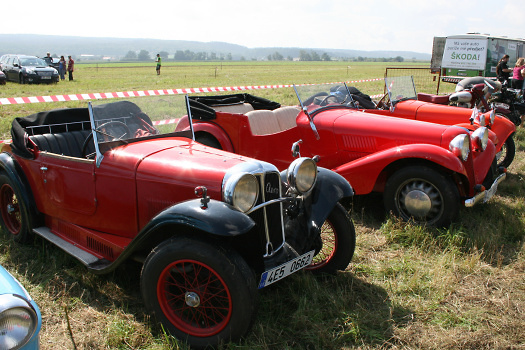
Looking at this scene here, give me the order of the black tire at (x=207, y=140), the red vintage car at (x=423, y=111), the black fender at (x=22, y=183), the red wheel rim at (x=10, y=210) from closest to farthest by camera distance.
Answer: the black fender at (x=22, y=183) → the red wheel rim at (x=10, y=210) → the black tire at (x=207, y=140) → the red vintage car at (x=423, y=111)

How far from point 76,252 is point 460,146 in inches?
151

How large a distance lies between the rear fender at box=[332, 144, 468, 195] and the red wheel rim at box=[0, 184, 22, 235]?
134 inches

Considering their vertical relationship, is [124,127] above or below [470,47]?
below

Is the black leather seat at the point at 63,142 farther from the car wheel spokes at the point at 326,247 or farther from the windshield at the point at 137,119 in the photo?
the car wheel spokes at the point at 326,247

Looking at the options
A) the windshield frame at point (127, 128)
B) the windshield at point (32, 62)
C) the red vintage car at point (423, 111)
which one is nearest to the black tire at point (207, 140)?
the windshield frame at point (127, 128)

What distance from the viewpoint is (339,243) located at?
344 cm

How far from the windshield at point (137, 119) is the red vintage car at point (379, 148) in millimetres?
164

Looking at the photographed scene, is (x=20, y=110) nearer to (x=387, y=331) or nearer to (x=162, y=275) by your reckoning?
(x=162, y=275)

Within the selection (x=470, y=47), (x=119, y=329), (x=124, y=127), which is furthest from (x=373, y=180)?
(x=470, y=47)

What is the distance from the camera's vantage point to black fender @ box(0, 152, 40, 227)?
12.6 feet

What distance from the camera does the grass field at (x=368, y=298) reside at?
274cm

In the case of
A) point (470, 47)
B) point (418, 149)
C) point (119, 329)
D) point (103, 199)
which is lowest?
point (119, 329)

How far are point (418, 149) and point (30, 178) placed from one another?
3.79 meters

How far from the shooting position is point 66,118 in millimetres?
4469
